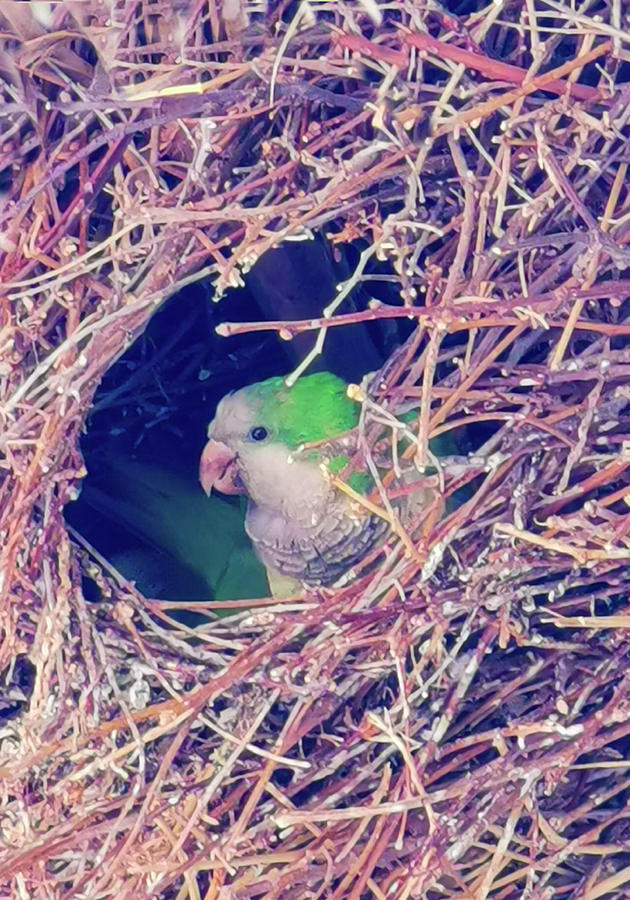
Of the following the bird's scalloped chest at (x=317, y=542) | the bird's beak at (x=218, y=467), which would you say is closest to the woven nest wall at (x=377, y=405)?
the bird's scalloped chest at (x=317, y=542)

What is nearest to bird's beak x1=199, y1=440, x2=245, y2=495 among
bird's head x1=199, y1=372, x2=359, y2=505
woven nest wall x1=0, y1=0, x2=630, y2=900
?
bird's head x1=199, y1=372, x2=359, y2=505

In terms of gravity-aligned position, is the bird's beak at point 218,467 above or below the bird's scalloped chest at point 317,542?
above

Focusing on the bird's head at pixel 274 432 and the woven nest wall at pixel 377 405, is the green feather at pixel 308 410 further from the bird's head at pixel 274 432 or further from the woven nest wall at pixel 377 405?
the woven nest wall at pixel 377 405

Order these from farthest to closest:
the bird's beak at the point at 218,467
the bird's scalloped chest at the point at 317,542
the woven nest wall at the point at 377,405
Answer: the bird's beak at the point at 218,467
the bird's scalloped chest at the point at 317,542
the woven nest wall at the point at 377,405

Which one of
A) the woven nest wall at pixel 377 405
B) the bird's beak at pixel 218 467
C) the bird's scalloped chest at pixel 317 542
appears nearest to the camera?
the woven nest wall at pixel 377 405

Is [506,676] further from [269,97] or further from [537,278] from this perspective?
[269,97]

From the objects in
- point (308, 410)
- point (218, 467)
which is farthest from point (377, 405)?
point (218, 467)
